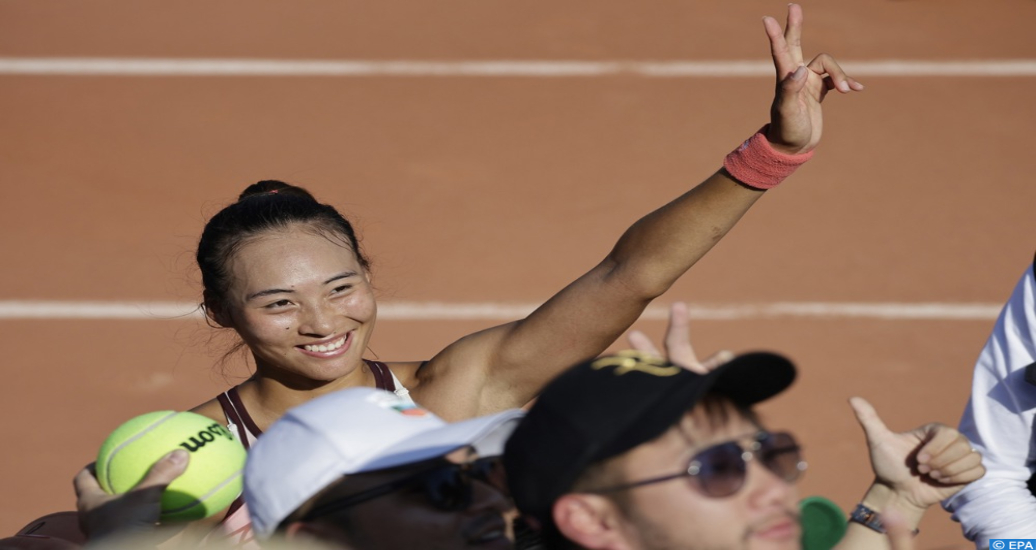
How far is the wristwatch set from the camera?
9.81ft

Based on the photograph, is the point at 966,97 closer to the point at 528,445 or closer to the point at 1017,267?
the point at 1017,267

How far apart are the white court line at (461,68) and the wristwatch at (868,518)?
686 centimetres

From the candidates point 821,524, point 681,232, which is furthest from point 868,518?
point 681,232

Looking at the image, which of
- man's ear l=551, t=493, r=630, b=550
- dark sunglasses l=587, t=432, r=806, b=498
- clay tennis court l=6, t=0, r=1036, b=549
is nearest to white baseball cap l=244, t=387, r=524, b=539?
man's ear l=551, t=493, r=630, b=550

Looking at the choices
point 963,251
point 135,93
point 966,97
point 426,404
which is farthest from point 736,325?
point 135,93

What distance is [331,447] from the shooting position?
2.54 meters

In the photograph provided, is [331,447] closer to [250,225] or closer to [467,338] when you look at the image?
Result: [467,338]

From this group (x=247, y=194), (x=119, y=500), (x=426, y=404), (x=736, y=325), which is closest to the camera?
(x=119, y=500)

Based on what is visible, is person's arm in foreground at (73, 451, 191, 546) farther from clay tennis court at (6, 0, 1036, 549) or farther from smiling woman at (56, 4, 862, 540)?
clay tennis court at (6, 0, 1036, 549)

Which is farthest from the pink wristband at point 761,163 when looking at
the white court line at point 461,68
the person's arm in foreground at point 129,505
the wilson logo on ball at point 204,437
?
the white court line at point 461,68

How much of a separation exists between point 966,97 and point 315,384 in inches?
271

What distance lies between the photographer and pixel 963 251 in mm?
8188

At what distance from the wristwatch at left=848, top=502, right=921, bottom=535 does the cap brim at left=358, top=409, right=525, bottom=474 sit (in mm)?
928

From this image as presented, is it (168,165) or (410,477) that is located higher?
(168,165)
